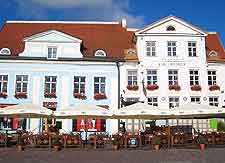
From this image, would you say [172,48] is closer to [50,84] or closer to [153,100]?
[153,100]

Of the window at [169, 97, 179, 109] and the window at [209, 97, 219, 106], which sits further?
the window at [209, 97, 219, 106]

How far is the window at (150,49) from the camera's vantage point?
3153cm

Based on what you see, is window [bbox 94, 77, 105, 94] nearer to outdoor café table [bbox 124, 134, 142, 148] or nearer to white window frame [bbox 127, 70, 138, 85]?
white window frame [bbox 127, 70, 138, 85]

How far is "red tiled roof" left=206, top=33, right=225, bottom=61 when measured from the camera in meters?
32.4

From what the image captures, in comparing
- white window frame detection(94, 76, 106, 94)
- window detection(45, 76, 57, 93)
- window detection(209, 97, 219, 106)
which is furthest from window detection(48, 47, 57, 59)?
window detection(209, 97, 219, 106)

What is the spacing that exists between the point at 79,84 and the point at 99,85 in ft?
5.49

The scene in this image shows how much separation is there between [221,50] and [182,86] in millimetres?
6072

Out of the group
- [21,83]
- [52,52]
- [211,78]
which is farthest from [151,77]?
[21,83]

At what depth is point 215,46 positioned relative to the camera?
113 ft

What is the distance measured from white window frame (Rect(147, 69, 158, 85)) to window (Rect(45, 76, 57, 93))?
7.91 m

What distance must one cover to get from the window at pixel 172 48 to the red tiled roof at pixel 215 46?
3.07 meters

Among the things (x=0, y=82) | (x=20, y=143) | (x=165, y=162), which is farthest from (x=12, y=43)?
(x=165, y=162)

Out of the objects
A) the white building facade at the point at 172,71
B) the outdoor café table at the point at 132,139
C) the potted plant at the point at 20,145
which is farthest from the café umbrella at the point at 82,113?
the white building facade at the point at 172,71

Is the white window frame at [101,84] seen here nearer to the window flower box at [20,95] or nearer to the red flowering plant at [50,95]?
the red flowering plant at [50,95]
